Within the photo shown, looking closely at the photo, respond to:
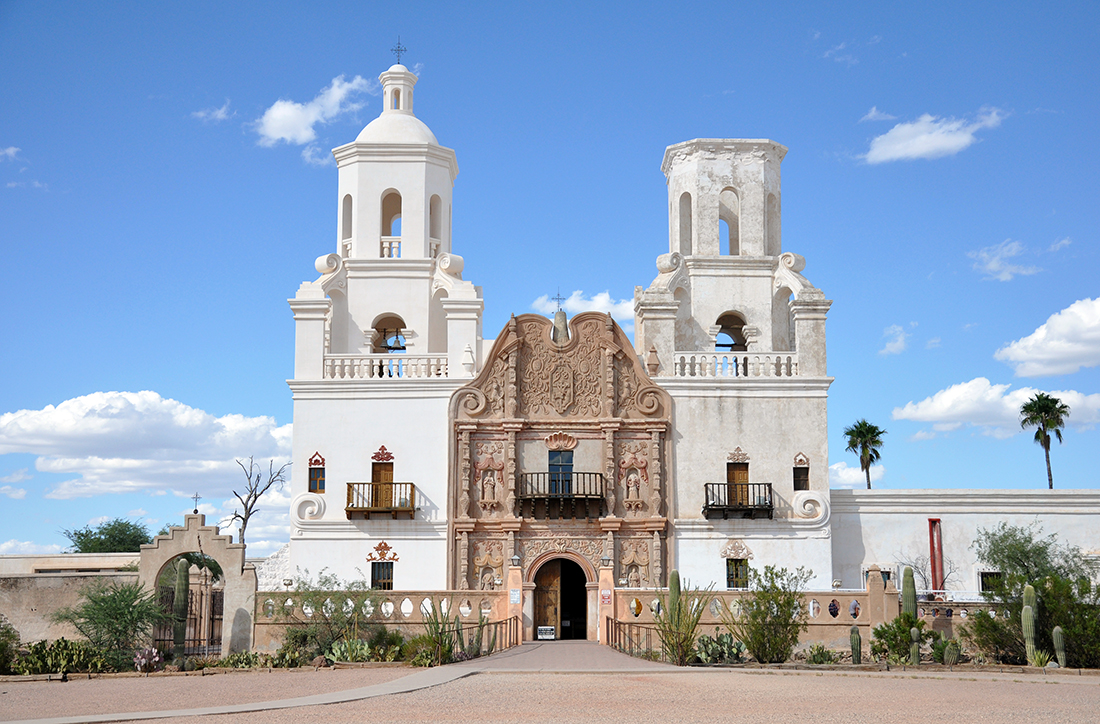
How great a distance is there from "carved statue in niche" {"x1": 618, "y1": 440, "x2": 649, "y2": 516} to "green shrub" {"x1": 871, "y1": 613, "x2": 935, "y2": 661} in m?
10.0

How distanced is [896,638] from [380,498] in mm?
16041

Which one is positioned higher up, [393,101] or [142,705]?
[393,101]

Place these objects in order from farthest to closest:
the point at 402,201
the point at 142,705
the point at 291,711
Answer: the point at 402,201
the point at 142,705
the point at 291,711

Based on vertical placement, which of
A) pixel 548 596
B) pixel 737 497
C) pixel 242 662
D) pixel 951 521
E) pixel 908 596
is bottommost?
pixel 242 662

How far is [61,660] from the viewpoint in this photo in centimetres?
2470

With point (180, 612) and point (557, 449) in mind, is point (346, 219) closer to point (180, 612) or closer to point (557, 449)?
point (557, 449)

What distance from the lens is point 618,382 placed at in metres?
35.0

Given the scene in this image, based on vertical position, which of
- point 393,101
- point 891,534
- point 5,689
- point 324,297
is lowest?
point 5,689

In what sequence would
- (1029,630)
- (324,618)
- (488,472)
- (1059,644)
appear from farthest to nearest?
(488,472) → (324,618) → (1029,630) → (1059,644)

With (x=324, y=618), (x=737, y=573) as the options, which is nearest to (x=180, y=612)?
(x=324, y=618)

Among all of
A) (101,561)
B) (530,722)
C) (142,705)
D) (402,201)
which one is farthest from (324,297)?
(530,722)

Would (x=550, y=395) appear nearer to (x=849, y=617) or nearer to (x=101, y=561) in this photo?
(x=849, y=617)

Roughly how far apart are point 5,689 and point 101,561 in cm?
1919

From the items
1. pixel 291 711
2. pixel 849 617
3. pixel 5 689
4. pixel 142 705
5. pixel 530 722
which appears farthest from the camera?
pixel 849 617
